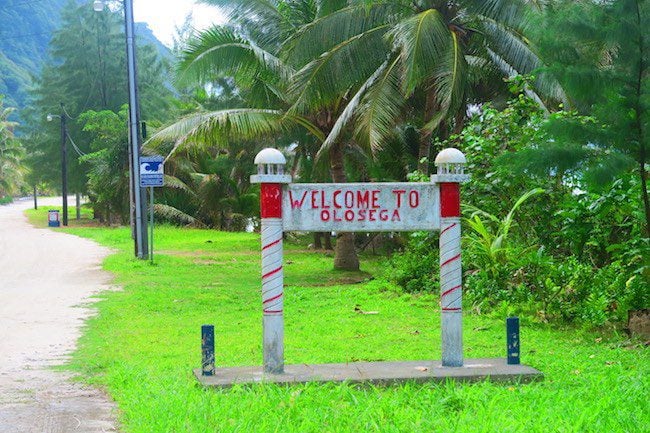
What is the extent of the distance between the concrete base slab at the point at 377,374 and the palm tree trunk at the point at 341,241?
473 inches

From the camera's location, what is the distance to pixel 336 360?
8.91m

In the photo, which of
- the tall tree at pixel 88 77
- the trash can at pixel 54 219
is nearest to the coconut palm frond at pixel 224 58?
the trash can at pixel 54 219

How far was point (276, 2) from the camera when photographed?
2017 cm

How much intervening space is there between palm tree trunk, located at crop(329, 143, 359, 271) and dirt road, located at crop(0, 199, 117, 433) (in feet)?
16.3

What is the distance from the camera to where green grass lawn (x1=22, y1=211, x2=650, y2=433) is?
19.9 feet

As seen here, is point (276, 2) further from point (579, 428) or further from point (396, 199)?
point (579, 428)

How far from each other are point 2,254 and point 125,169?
15.0 m

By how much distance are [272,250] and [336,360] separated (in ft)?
5.28

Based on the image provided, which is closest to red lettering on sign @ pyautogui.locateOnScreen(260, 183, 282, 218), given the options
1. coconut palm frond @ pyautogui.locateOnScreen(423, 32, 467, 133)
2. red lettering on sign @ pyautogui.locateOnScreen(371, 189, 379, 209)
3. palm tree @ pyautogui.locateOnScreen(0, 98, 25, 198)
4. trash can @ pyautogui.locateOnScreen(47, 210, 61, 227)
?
red lettering on sign @ pyautogui.locateOnScreen(371, 189, 379, 209)

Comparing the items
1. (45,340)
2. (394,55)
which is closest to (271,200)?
(45,340)

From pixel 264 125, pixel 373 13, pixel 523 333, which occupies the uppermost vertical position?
pixel 373 13

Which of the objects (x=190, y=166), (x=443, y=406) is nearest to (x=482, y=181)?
(x=443, y=406)

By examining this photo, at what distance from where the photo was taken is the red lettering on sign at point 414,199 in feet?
26.2

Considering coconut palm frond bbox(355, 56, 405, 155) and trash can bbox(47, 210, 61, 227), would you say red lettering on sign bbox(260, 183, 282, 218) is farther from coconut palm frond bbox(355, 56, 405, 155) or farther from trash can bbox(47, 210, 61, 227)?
trash can bbox(47, 210, 61, 227)
